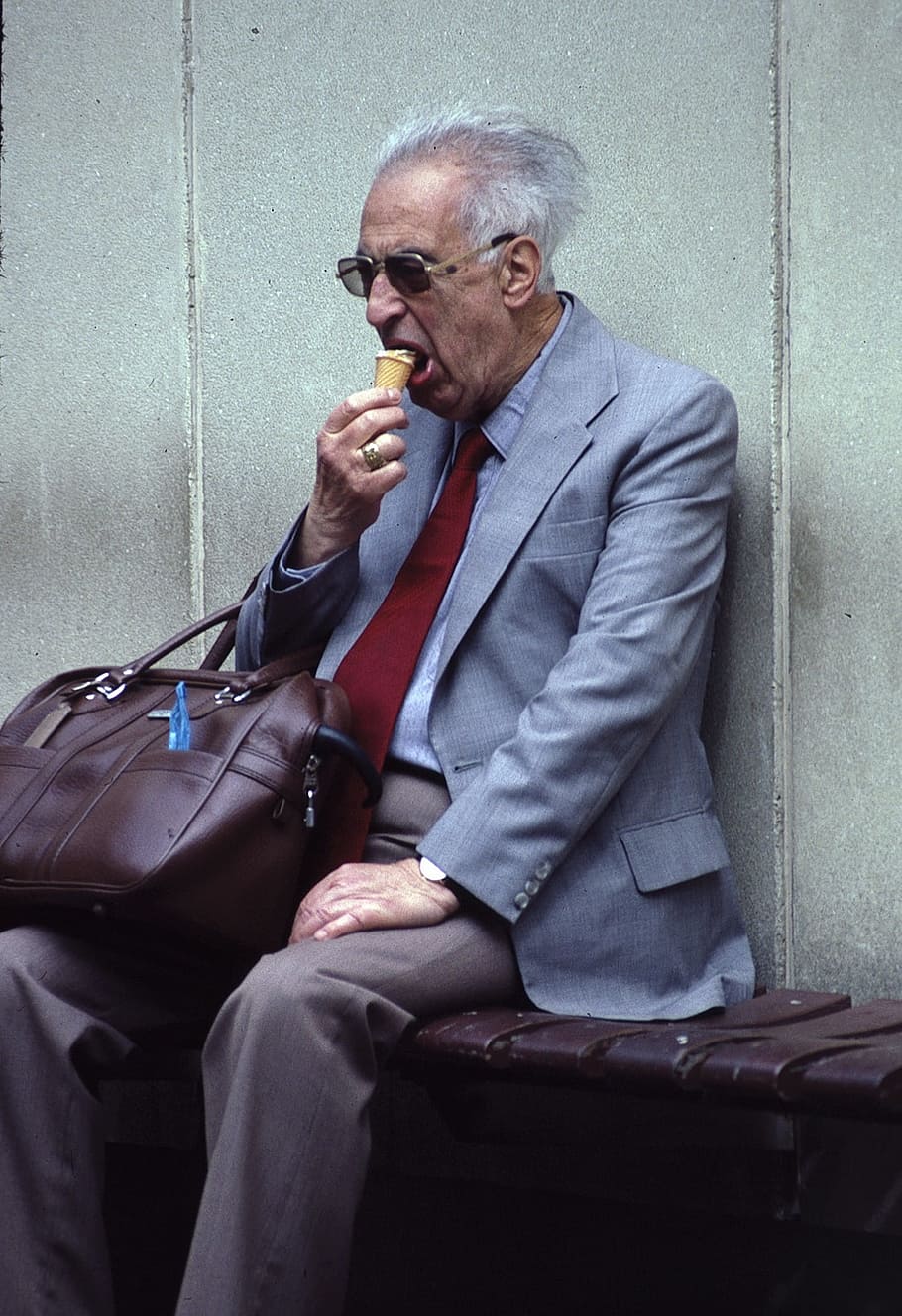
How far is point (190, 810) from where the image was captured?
2543mm

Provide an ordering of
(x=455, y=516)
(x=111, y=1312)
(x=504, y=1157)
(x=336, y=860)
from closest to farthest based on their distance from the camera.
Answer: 1. (x=111, y=1312)
2. (x=336, y=860)
3. (x=455, y=516)
4. (x=504, y=1157)

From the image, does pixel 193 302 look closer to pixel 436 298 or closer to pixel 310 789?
pixel 436 298

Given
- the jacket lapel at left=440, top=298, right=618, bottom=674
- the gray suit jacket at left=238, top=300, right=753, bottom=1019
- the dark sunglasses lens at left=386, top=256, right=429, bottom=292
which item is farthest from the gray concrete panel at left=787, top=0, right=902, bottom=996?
the dark sunglasses lens at left=386, top=256, right=429, bottom=292

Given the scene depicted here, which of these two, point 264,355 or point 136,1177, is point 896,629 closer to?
point 264,355

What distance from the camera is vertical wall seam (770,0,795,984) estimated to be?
3.02 m

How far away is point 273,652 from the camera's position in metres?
3.11

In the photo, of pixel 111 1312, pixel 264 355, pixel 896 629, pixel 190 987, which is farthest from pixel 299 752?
pixel 264 355

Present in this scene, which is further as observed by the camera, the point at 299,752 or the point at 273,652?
the point at 273,652

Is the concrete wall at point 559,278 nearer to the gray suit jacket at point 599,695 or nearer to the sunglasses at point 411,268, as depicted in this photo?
the gray suit jacket at point 599,695

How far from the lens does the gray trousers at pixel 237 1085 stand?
220cm

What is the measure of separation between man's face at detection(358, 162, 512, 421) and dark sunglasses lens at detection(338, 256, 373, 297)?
21 mm

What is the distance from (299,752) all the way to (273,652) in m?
0.53

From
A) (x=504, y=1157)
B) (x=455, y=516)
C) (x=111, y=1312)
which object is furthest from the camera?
(x=504, y=1157)

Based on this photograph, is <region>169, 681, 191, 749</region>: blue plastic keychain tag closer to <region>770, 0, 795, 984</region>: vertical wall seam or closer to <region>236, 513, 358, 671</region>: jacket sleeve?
<region>236, 513, 358, 671</region>: jacket sleeve
